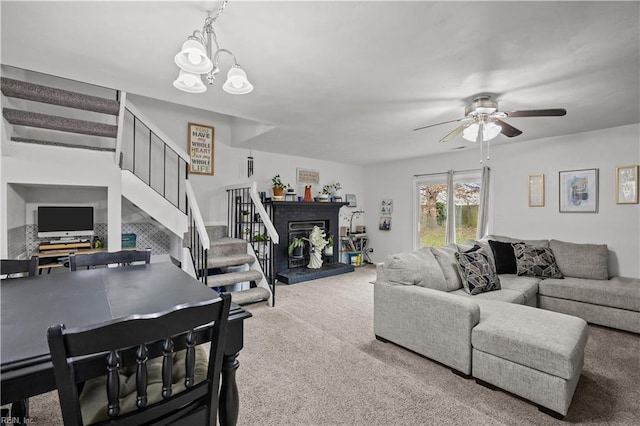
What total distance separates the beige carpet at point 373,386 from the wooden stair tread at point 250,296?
1.93ft

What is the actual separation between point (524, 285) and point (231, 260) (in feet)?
11.7

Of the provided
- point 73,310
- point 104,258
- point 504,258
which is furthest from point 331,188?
point 73,310

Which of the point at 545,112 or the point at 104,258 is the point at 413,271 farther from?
the point at 104,258

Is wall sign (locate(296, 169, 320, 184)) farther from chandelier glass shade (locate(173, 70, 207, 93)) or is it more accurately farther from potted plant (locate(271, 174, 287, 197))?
chandelier glass shade (locate(173, 70, 207, 93))

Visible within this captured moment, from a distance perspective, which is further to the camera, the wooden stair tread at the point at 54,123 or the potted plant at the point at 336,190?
Result: the potted plant at the point at 336,190

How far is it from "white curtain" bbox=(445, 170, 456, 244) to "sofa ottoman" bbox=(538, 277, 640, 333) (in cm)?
193

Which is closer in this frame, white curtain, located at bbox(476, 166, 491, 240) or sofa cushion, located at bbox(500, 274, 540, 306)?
Result: sofa cushion, located at bbox(500, 274, 540, 306)

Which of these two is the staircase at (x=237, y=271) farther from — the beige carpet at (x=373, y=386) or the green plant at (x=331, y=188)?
the green plant at (x=331, y=188)

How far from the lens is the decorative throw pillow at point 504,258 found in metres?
3.91

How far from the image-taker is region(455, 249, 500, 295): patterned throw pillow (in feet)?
10.1

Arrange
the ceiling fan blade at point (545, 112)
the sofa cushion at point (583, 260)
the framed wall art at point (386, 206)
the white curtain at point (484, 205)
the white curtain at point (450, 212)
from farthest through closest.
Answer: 1. the framed wall art at point (386, 206)
2. the white curtain at point (450, 212)
3. the white curtain at point (484, 205)
4. the sofa cushion at point (583, 260)
5. the ceiling fan blade at point (545, 112)

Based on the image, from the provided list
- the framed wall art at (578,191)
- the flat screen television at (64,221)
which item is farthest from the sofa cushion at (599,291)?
the flat screen television at (64,221)

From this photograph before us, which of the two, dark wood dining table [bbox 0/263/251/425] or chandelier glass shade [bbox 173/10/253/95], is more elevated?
chandelier glass shade [bbox 173/10/253/95]

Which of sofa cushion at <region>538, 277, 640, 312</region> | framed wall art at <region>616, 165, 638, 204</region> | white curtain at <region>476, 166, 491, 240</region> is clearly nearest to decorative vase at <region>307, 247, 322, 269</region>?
white curtain at <region>476, 166, 491, 240</region>
